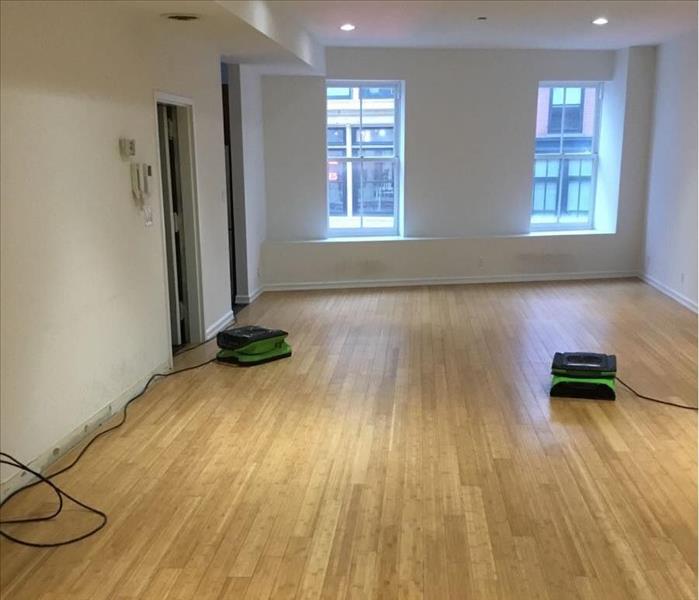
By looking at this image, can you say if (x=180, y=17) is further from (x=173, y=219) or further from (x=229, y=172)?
(x=229, y=172)

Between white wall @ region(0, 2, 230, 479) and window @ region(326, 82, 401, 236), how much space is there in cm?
319

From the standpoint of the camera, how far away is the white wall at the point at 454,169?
25.3 ft

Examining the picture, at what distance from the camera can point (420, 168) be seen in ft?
26.1

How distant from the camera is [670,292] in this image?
725 centimetres

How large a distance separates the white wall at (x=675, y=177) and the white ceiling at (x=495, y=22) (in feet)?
1.13

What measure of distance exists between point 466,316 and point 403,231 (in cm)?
193

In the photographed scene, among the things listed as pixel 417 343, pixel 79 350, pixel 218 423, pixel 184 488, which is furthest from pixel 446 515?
pixel 417 343

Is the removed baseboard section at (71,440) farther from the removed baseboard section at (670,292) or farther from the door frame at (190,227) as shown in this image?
the removed baseboard section at (670,292)

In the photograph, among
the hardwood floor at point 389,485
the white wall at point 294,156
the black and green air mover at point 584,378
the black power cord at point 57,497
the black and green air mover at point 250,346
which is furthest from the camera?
the white wall at point 294,156

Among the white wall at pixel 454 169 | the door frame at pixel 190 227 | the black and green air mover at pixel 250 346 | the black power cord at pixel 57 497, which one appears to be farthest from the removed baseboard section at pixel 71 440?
the white wall at pixel 454 169

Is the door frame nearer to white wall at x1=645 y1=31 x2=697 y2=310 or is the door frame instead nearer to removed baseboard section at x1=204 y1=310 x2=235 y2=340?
removed baseboard section at x1=204 y1=310 x2=235 y2=340

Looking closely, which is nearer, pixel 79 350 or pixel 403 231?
pixel 79 350

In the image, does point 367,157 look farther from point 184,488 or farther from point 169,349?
point 184,488

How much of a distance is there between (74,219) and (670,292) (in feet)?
19.9
